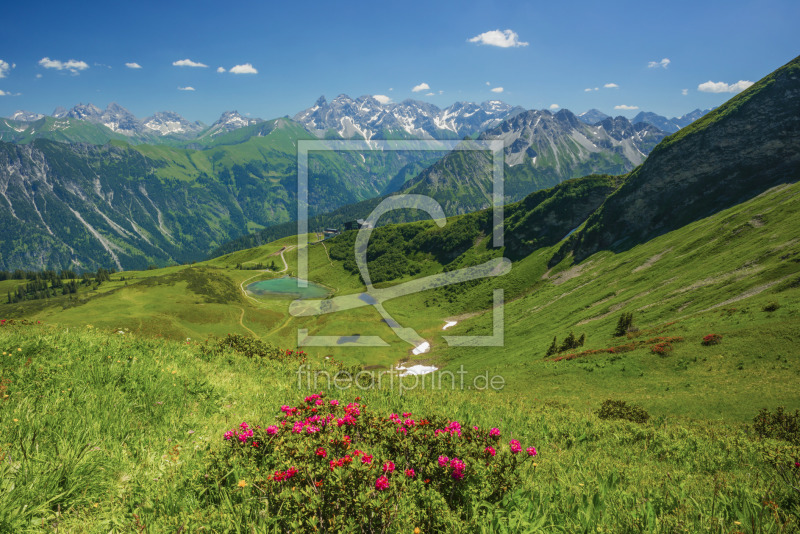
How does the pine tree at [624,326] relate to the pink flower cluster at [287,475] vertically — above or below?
below

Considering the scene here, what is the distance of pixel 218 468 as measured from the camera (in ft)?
19.9

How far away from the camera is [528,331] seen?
262 feet

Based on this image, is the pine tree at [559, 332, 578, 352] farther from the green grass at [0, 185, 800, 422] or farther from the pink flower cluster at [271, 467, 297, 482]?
the pink flower cluster at [271, 467, 297, 482]

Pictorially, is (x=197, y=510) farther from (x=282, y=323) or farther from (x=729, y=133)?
(x=729, y=133)

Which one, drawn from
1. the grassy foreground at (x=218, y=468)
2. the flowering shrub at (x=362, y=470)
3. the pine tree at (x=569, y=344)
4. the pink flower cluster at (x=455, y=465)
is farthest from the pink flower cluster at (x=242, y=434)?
the pine tree at (x=569, y=344)

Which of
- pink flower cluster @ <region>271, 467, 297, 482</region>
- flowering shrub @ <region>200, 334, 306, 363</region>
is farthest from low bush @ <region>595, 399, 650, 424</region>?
pink flower cluster @ <region>271, 467, 297, 482</region>

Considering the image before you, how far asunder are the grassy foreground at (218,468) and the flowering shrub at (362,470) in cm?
6

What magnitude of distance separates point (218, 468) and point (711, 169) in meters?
150

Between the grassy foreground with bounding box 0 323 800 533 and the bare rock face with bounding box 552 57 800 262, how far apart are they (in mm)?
125450

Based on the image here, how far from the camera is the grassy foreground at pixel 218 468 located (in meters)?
4.89

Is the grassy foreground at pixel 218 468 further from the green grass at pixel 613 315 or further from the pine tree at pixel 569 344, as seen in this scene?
the pine tree at pixel 569 344

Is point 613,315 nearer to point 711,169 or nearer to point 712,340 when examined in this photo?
point 712,340

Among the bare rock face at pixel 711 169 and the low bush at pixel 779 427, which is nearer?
the low bush at pixel 779 427

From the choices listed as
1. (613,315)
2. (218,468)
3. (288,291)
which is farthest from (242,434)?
(288,291)
